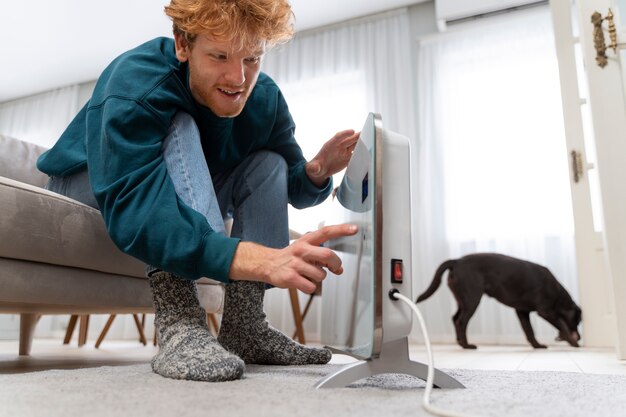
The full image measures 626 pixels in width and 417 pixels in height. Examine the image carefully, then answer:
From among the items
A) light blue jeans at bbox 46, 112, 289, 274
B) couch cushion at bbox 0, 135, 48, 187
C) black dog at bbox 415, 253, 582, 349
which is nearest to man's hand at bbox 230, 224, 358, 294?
light blue jeans at bbox 46, 112, 289, 274

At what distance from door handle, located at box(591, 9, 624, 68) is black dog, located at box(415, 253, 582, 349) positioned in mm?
971

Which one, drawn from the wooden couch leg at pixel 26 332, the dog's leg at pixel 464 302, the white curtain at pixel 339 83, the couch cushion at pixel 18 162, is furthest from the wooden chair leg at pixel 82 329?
the dog's leg at pixel 464 302

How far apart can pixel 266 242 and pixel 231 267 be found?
323 mm

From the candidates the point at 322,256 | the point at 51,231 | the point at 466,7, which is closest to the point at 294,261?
the point at 322,256

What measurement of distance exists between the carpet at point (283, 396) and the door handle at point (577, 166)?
5.28ft

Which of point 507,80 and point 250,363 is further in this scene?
point 507,80

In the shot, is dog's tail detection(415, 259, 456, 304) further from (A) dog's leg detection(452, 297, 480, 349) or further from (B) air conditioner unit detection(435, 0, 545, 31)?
(B) air conditioner unit detection(435, 0, 545, 31)

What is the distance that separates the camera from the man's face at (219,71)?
2.71 ft

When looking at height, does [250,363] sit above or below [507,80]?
below

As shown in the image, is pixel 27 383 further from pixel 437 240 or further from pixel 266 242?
pixel 437 240

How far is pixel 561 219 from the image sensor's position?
2.58 metres

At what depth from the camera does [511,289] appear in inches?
Result: 83.5

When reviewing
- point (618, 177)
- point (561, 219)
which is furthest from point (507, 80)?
point (618, 177)

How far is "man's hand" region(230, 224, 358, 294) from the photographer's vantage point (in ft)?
2.01
